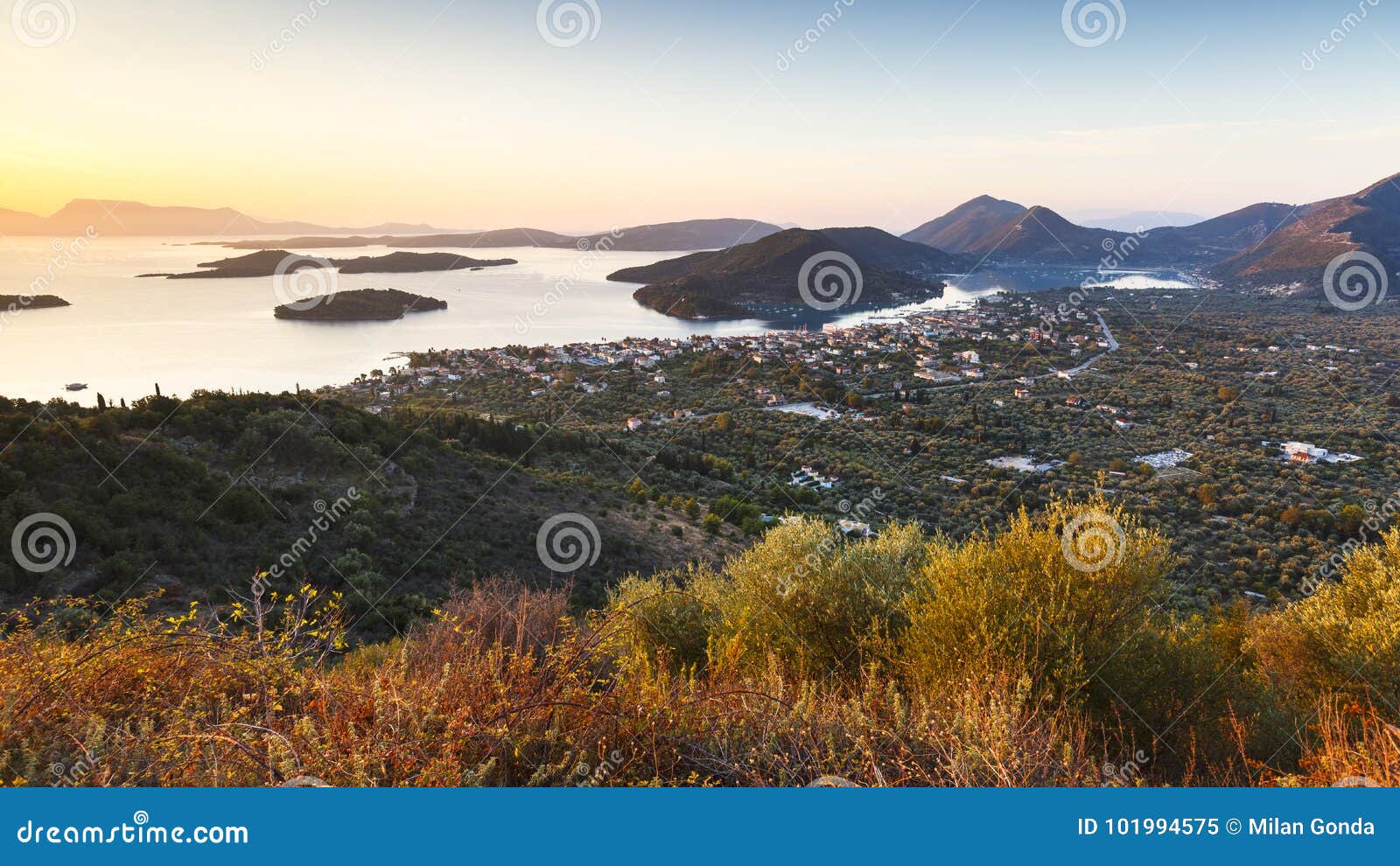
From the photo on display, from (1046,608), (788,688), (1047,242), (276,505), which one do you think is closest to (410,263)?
(276,505)

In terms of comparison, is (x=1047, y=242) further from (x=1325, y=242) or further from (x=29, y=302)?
(x=29, y=302)

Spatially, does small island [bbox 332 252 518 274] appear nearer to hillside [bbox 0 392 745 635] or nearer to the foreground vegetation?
hillside [bbox 0 392 745 635]

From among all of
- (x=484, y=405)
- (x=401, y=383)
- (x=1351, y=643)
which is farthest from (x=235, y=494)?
(x=401, y=383)

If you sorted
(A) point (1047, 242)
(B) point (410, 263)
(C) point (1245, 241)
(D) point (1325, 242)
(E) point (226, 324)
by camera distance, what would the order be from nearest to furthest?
(E) point (226, 324) < (B) point (410, 263) < (D) point (1325, 242) < (C) point (1245, 241) < (A) point (1047, 242)

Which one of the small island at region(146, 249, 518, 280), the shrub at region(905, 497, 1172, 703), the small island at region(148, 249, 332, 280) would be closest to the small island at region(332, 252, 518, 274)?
the small island at region(146, 249, 518, 280)

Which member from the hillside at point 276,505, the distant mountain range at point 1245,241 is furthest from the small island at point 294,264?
the distant mountain range at point 1245,241

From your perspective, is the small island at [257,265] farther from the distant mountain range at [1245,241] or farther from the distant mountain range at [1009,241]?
the distant mountain range at [1245,241]
